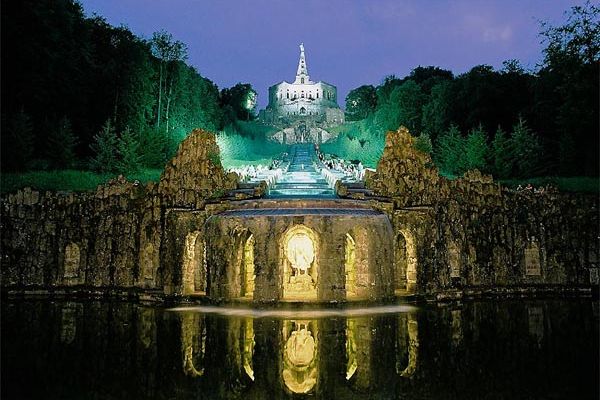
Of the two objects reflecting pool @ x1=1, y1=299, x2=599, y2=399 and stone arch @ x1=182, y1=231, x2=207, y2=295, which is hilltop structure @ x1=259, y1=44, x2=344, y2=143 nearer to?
stone arch @ x1=182, y1=231, x2=207, y2=295

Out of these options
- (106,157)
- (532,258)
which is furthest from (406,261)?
(106,157)

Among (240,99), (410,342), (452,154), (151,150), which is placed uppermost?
(240,99)

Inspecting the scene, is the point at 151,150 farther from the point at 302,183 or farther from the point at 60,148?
the point at 302,183

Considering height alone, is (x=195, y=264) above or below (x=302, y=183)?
below

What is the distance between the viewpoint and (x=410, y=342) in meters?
14.7

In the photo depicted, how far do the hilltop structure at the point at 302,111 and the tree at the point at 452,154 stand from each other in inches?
2324

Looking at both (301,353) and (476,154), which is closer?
(301,353)

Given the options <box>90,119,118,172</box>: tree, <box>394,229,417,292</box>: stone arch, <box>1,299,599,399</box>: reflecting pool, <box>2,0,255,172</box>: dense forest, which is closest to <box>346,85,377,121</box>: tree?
<box>2,0,255,172</box>: dense forest

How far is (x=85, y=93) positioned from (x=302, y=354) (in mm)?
43174

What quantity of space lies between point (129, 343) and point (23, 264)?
1517 cm

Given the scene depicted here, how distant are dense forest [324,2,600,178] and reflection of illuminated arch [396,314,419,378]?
28.0 m

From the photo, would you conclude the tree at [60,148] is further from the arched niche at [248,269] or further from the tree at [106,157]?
the arched niche at [248,269]

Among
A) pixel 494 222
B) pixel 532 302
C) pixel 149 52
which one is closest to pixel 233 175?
pixel 494 222

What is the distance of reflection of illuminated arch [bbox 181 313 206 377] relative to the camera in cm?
1225
